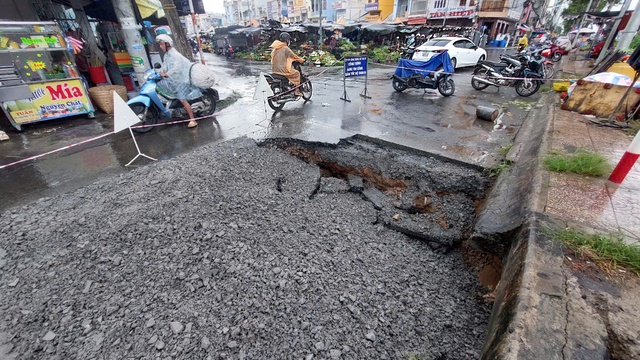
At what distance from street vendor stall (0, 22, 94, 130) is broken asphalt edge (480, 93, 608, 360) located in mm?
8101

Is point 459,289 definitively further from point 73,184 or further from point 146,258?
point 73,184

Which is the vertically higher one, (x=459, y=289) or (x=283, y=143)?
(x=283, y=143)

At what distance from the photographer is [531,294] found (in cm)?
159

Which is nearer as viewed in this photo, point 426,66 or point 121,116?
point 121,116

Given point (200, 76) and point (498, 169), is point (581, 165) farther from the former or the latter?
point (200, 76)

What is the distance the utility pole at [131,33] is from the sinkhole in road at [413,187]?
5.00 meters

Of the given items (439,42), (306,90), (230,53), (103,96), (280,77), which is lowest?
(230,53)

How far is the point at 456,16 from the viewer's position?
82.4 ft

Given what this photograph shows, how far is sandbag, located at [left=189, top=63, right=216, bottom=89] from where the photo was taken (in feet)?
18.6

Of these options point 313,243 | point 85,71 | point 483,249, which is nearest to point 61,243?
point 313,243

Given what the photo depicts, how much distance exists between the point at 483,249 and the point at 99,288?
11.4 ft

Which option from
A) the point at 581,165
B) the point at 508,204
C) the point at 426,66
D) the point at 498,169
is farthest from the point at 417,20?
the point at 508,204

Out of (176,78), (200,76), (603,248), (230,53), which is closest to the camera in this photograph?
(603,248)

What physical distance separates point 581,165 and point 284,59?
6.08m
